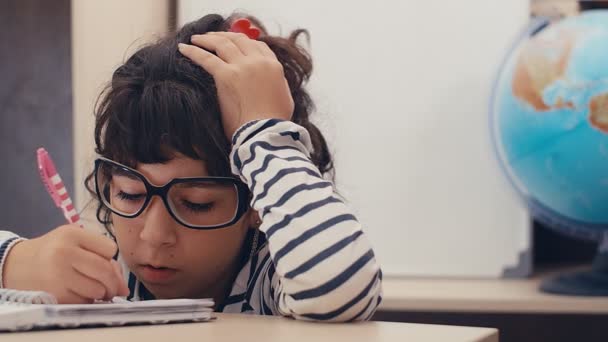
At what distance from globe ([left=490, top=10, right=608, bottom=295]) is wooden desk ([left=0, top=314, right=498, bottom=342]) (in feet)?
3.32

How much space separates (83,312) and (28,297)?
0.07m

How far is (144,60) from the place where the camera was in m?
1.12

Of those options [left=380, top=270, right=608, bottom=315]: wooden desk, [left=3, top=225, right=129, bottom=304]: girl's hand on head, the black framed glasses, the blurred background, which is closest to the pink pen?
the black framed glasses

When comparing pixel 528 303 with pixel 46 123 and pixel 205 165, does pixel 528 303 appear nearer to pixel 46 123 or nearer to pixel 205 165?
pixel 205 165

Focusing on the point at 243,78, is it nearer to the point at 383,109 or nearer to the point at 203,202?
the point at 203,202

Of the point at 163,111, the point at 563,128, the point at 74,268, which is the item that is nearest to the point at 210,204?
the point at 163,111

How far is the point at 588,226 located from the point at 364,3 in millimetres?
632

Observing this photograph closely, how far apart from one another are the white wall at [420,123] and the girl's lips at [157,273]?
36.2 inches

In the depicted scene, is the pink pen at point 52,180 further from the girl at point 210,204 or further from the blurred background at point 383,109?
the blurred background at point 383,109

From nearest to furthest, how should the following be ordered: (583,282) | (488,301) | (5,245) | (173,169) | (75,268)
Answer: (75,268) → (5,245) → (173,169) → (488,301) → (583,282)

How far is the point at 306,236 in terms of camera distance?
846mm

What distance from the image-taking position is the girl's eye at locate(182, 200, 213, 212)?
98 centimetres

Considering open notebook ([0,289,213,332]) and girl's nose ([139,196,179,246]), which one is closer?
open notebook ([0,289,213,332])

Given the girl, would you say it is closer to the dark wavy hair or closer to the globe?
the dark wavy hair
